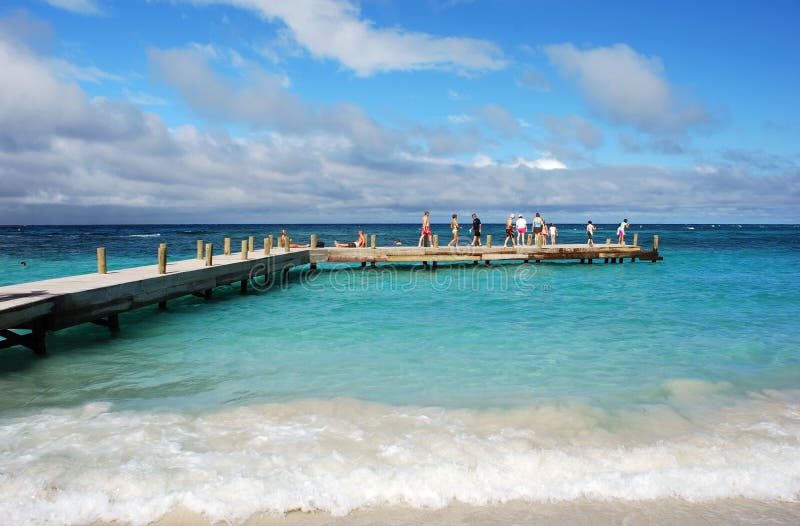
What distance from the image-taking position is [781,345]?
38.8ft

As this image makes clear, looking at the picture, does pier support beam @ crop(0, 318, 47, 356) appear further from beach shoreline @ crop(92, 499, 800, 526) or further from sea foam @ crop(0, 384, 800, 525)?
beach shoreline @ crop(92, 499, 800, 526)

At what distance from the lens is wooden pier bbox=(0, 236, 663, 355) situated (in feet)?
34.1

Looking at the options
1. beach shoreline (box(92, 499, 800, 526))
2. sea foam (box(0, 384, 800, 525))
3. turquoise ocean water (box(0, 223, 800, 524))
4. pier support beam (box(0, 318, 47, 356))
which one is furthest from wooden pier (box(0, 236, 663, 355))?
beach shoreline (box(92, 499, 800, 526))

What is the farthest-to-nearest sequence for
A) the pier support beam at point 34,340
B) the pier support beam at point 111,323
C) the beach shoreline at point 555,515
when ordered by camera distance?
the pier support beam at point 111,323 < the pier support beam at point 34,340 < the beach shoreline at point 555,515

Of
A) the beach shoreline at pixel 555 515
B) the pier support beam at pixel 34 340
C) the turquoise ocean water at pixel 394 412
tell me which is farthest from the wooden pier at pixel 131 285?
the beach shoreline at pixel 555 515

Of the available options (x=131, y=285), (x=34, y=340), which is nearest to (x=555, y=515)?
(x=34, y=340)

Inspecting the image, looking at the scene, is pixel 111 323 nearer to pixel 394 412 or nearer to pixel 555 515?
pixel 394 412

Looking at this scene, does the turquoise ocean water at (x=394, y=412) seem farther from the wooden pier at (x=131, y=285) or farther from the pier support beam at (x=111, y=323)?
the wooden pier at (x=131, y=285)

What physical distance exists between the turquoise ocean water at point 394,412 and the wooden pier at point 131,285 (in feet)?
2.21

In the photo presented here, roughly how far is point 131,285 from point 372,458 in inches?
399

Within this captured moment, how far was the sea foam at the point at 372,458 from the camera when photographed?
4922mm

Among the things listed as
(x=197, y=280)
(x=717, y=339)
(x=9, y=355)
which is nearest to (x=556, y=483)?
(x=717, y=339)

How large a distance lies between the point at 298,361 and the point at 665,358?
298 inches

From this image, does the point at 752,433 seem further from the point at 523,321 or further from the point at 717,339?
the point at 523,321
